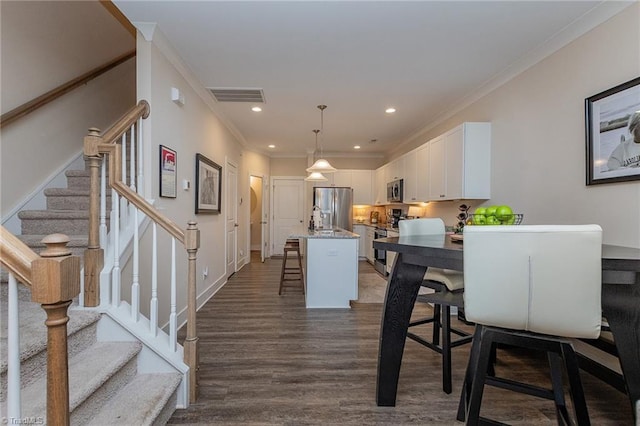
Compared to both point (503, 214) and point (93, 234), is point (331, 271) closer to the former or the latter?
point (503, 214)

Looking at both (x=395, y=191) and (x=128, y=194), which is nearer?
(x=128, y=194)

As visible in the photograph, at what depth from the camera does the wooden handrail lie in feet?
6.89

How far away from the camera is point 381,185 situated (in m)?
6.66

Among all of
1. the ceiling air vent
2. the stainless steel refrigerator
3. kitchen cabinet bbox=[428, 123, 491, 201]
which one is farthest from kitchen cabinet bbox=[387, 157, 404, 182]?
the ceiling air vent

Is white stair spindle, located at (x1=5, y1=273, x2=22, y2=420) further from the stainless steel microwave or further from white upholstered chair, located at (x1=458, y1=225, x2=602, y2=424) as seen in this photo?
the stainless steel microwave

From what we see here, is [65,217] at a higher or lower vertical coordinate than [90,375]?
higher

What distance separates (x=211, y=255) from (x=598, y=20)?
14.6 feet

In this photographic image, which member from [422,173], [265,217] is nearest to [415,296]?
[422,173]

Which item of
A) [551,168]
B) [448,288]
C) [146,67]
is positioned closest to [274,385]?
[448,288]

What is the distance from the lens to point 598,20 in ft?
6.89

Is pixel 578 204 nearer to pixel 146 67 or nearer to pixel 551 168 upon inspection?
pixel 551 168

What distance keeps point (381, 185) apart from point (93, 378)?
6.00 meters

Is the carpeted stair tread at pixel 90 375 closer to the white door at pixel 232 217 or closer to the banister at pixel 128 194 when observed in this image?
the banister at pixel 128 194

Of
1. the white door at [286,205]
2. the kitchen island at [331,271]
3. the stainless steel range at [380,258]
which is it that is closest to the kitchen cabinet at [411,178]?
the stainless steel range at [380,258]
